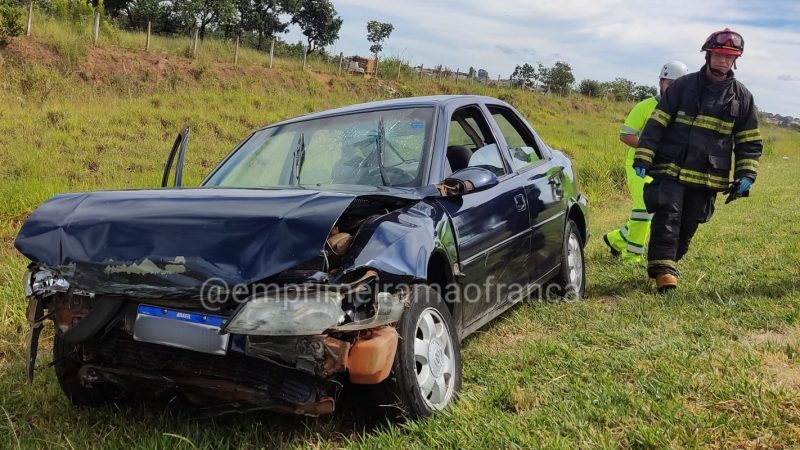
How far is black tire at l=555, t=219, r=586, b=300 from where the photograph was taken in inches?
182

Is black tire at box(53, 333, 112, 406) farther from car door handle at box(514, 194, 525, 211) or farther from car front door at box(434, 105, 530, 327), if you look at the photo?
car door handle at box(514, 194, 525, 211)

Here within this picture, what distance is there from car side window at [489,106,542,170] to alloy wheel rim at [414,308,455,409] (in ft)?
5.27

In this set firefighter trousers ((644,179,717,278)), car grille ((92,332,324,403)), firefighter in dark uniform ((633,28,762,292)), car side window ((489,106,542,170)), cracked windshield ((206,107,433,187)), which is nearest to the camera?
car grille ((92,332,324,403))

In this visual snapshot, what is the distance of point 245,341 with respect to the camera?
86.8 inches

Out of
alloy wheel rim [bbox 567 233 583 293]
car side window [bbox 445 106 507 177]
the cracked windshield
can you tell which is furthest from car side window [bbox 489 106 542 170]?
the cracked windshield

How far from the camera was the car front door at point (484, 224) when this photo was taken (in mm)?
3121

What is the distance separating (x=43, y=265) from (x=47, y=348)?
1.67 metres

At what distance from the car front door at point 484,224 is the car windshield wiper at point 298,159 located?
0.81 metres

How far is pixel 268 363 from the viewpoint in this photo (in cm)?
227

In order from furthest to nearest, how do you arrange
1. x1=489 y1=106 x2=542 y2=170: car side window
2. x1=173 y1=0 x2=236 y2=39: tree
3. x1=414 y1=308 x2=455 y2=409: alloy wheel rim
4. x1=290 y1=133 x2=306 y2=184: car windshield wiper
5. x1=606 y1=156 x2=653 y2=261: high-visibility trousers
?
x1=173 y1=0 x2=236 y2=39: tree → x1=606 y1=156 x2=653 y2=261: high-visibility trousers → x1=489 y1=106 x2=542 y2=170: car side window → x1=290 y1=133 x2=306 y2=184: car windshield wiper → x1=414 y1=308 x2=455 y2=409: alloy wheel rim

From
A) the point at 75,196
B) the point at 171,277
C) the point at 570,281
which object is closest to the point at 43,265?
the point at 75,196

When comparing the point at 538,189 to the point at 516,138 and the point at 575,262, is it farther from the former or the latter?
the point at 575,262

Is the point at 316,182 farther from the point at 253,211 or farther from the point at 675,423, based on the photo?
the point at 675,423

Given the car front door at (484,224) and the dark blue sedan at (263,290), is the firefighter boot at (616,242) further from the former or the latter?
the dark blue sedan at (263,290)
